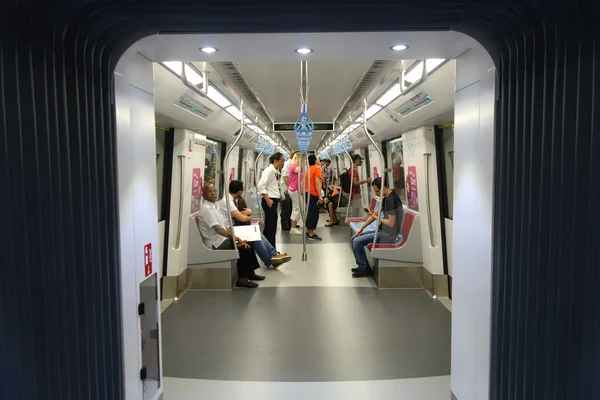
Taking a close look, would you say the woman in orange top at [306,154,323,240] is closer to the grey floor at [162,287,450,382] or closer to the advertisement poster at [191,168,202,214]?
the advertisement poster at [191,168,202,214]

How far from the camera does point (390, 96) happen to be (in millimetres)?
4684

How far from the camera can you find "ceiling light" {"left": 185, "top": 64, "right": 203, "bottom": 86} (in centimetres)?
328

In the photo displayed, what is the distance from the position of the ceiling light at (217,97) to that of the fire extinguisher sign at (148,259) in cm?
212

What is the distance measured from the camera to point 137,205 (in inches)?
90.0

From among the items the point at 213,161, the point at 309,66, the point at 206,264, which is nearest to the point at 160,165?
the point at 206,264

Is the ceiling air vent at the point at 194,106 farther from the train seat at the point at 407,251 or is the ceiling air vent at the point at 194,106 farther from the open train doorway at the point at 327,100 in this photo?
the train seat at the point at 407,251

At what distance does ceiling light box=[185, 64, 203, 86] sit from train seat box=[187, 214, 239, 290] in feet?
7.81

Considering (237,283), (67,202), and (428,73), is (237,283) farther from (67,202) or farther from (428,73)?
(67,202)

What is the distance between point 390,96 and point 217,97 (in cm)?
200

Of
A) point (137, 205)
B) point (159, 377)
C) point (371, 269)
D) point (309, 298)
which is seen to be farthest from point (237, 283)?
point (137, 205)

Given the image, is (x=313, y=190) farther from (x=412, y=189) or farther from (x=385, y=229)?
(x=412, y=189)

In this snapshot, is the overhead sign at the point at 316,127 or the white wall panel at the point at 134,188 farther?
the overhead sign at the point at 316,127

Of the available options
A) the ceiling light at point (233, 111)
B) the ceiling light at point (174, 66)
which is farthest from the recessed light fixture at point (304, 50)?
the ceiling light at point (233, 111)

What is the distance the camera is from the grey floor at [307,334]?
325 cm
